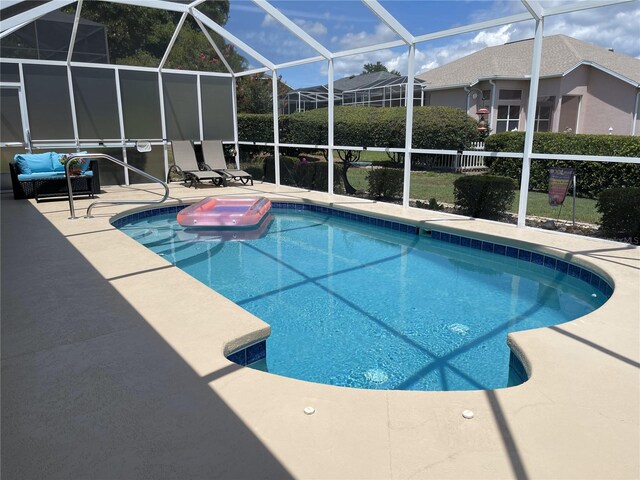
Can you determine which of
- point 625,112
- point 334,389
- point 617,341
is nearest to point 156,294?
point 334,389

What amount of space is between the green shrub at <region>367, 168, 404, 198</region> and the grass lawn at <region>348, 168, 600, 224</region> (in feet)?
2.21

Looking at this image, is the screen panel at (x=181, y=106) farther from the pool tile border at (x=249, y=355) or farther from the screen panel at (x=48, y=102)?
the pool tile border at (x=249, y=355)

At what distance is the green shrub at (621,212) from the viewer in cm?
565

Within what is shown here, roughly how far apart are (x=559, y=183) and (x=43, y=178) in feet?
27.4

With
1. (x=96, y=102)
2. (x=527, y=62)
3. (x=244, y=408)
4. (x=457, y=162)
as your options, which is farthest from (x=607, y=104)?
(x=244, y=408)

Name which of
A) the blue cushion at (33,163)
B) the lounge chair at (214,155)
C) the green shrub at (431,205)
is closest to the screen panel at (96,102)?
the blue cushion at (33,163)

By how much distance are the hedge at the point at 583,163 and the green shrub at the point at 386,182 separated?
290 centimetres

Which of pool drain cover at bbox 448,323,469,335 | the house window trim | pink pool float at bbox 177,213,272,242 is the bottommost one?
pool drain cover at bbox 448,323,469,335

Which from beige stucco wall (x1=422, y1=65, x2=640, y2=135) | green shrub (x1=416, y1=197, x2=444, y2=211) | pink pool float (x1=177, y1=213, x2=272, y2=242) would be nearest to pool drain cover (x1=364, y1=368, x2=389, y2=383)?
pink pool float (x1=177, y1=213, x2=272, y2=242)

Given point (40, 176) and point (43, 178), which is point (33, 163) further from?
point (43, 178)

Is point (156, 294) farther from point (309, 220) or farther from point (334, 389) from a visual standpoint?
point (309, 220)

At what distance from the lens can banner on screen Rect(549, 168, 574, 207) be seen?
6057mm

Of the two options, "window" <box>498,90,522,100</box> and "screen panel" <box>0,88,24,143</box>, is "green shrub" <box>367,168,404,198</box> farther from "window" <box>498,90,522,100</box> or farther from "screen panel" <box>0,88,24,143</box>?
"window" <box>498,90,522,100</box>

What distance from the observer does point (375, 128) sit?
13.4 m
